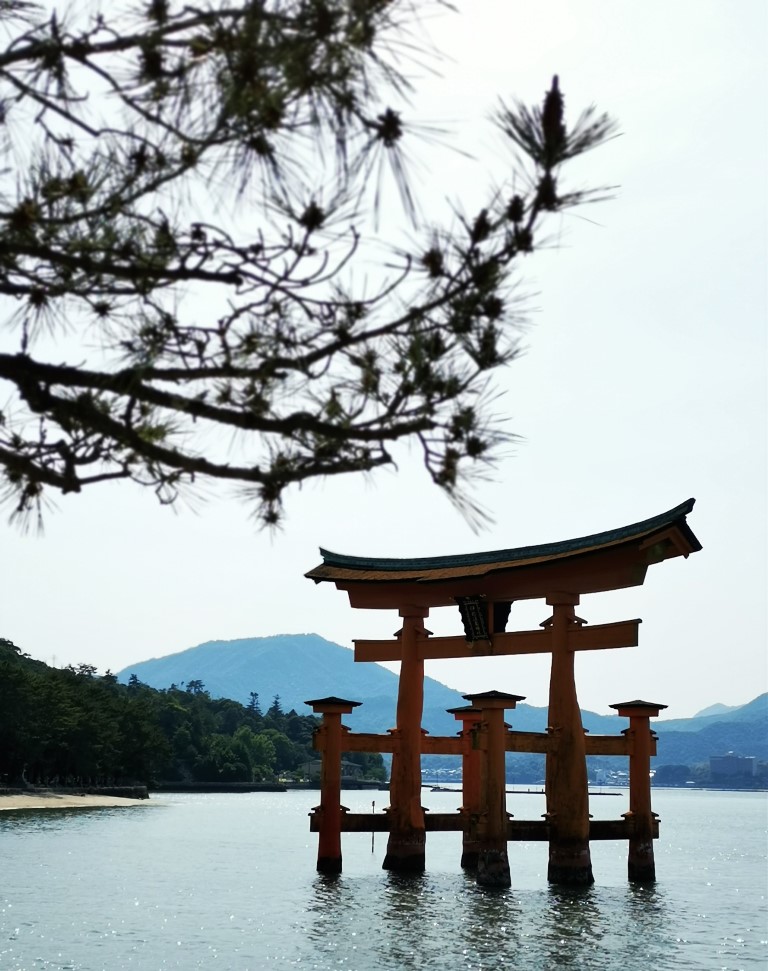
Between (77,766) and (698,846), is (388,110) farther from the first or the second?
(77,766)

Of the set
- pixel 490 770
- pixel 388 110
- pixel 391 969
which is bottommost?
pixel 391 969

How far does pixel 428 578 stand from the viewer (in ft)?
57.8

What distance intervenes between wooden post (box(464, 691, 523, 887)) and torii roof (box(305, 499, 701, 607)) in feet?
5.77

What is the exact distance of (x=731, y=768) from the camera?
178 m

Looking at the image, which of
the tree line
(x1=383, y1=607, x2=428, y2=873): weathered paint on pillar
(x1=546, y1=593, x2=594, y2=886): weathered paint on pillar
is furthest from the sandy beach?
(x1=546, y1=593, x2=594, y2=886): weathered paint on pillar

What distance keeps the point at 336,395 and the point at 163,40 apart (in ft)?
4.96

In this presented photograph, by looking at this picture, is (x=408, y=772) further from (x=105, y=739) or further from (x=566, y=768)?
(x=105, y=739)

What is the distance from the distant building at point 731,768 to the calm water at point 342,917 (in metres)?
157

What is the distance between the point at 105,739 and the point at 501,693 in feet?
135

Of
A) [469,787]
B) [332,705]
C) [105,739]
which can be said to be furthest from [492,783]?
[105,739]

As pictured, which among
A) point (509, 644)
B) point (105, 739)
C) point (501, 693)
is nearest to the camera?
point (501, 693)

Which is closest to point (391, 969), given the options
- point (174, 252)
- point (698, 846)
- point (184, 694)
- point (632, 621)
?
point (632, 621)

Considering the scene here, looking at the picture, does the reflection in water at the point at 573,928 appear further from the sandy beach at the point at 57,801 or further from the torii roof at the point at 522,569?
the sandy beach at the point at 57,801

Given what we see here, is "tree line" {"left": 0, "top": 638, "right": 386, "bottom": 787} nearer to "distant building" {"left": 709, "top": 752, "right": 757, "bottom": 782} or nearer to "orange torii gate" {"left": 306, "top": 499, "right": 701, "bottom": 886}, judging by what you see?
"orange torii gate" {"left": 306, "top": 499, "right": 701, "bottom": 886}
